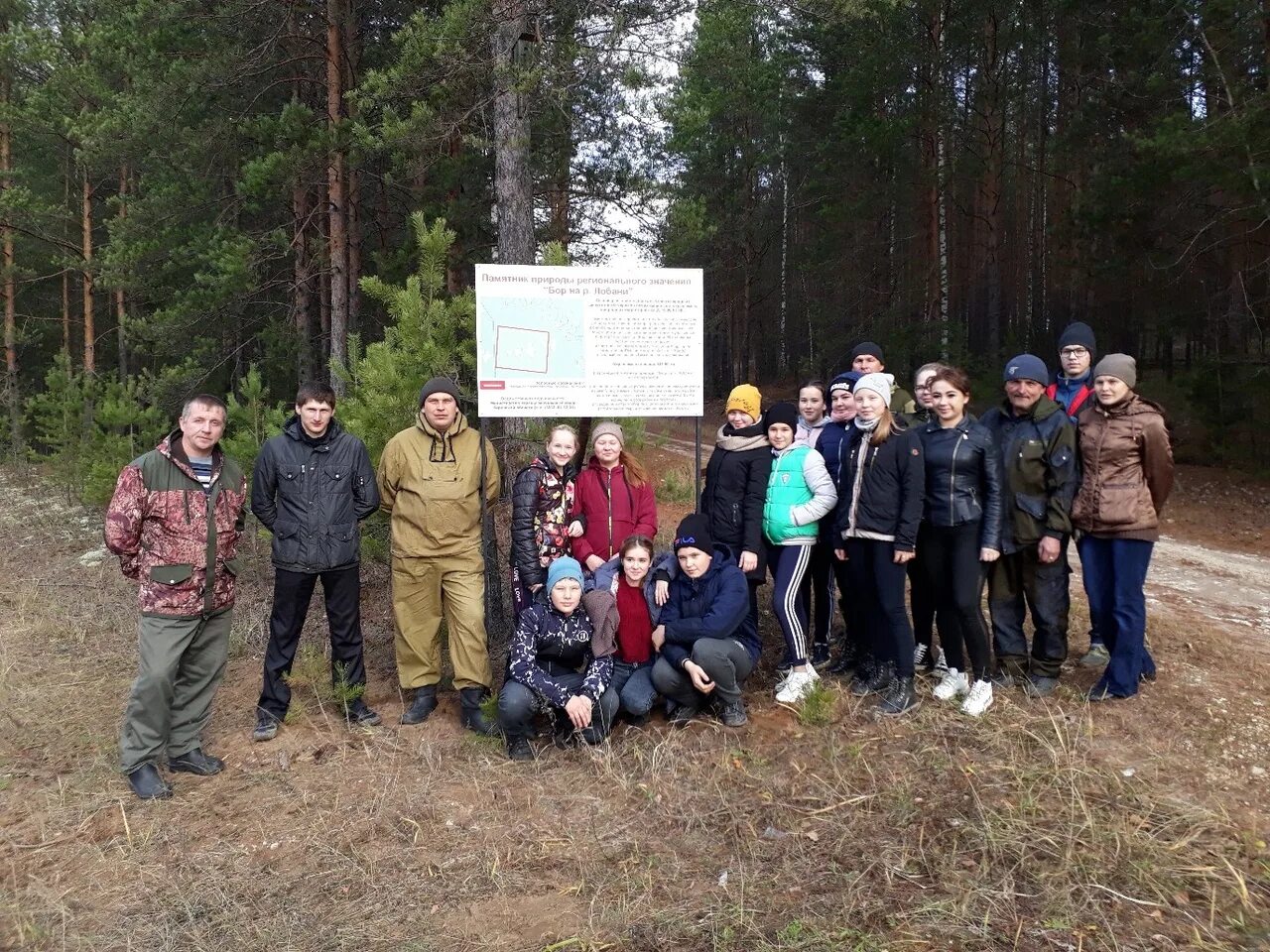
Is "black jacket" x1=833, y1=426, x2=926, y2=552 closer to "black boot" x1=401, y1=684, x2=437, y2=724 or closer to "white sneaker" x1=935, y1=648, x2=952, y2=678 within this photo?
"white sneaker" x1=935, y1=648, x2=952, y2=678

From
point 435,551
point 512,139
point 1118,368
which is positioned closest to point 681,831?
point 435,551

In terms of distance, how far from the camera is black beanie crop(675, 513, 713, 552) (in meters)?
4.69

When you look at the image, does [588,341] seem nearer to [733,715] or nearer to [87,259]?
[733,715]

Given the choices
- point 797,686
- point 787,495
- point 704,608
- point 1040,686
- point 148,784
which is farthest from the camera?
point 787,495

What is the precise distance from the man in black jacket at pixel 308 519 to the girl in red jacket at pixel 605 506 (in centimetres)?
129

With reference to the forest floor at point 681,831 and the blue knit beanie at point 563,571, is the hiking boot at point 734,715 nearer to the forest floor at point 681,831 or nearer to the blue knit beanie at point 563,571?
the forest floor at point 681,831

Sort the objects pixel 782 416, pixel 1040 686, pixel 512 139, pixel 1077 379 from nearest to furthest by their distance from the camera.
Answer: pixel 1040 686 → pixel 782 416 → pixel 1077 379 → pixel 512 139

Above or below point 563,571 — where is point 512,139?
above

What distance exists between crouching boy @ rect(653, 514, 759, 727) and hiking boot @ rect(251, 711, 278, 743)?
236 centimetres

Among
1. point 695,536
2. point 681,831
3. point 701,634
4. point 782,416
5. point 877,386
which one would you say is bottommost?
point 681,831

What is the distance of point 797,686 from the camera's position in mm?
4891

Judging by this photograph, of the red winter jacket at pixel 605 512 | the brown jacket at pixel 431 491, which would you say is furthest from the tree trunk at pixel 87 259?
the red winter jacket at pixel 605 512

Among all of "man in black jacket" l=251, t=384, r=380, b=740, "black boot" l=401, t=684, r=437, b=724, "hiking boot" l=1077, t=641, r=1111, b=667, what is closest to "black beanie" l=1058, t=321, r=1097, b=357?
"hiking boot" l=1077, t=641, r=1111, b=667

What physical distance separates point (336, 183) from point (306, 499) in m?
8.82
